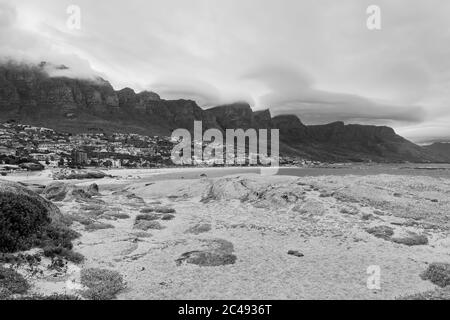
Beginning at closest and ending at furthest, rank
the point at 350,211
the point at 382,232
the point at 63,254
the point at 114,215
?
1. the point at 63,254
2. the point at 382,232
3. the point at 114,215
4. the point at 350,211

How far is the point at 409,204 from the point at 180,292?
28569mm

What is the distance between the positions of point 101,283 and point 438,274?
15137mm

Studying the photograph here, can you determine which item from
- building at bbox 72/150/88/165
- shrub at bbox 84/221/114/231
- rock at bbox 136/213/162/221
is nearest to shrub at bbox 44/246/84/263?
shrub at bbox 84/221/114/231

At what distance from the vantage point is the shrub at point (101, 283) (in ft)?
42.1

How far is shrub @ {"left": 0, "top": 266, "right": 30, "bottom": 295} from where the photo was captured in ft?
40.7

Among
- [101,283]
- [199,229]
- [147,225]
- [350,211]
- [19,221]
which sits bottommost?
[199,229]

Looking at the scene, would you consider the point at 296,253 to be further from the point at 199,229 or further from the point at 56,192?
the point at 56,192

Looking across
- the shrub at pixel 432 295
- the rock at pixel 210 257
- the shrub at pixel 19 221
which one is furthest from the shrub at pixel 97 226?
the shrub at pixel 432 295

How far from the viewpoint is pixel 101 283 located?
13984mm

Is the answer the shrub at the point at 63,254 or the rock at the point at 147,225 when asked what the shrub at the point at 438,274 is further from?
the rock at the point at 147,225

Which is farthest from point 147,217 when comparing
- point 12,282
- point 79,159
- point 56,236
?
point 79,159

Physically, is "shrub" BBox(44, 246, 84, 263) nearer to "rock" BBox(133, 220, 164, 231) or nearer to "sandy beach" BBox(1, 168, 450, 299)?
"sandy beach" BBox(1, 168, 450, 299)

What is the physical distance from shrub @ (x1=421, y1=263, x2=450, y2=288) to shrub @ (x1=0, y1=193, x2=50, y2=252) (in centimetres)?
1942
